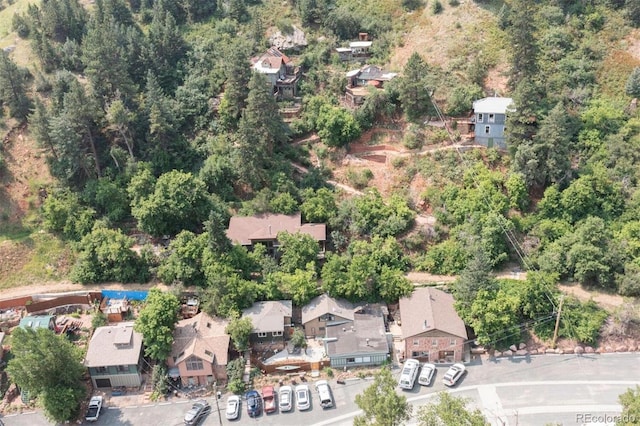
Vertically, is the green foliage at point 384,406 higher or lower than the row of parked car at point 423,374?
higher

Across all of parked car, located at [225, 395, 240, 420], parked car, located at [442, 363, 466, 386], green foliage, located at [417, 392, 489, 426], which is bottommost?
parked car, located at [225, 395, 240, 420]

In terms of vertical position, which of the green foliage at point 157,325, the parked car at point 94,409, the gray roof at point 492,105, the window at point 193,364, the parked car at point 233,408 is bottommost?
the parked car at point 94,409

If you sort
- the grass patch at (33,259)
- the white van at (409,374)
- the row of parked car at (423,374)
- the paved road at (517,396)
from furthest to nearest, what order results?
the grass patch at (33,259) → the row of parked car at (423,374) → the white van at (409,374) → the paved road at (517,396)

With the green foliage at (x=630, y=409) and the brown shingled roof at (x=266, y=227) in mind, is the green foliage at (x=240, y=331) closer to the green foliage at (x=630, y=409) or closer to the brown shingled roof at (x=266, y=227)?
the brown shingled roof at (x=266, y=227)

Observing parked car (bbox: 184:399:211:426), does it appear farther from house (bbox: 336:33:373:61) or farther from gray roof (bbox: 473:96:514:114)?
house (bbox: 336:33:373:61)

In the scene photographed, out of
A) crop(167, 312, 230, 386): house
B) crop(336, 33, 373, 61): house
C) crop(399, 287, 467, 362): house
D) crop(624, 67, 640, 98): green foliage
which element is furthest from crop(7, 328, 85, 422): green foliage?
crop(624, 67, 640, 98): green foliage

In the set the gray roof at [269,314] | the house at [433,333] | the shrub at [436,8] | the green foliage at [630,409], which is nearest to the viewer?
the green foliage at [630,409]

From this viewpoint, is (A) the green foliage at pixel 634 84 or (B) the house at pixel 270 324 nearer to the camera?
(B) the house at pixel 270 324

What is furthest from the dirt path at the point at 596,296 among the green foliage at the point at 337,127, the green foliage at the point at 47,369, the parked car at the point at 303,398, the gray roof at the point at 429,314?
the green foliage at the point at 47,369
